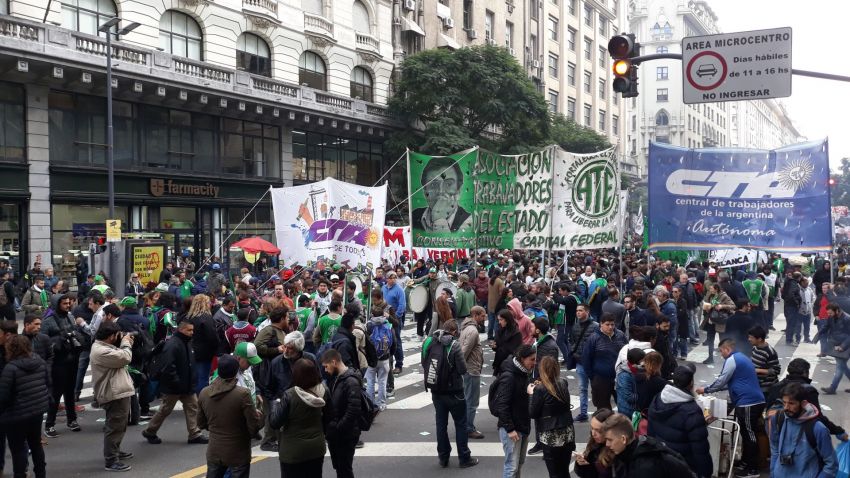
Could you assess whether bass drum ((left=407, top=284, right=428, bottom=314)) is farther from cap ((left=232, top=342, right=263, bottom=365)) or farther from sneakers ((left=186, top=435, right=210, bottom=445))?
cap ((left=232, top=342, right=263, bottom=365))

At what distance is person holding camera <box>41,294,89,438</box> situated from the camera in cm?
892

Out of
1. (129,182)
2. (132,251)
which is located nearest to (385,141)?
(129,182)

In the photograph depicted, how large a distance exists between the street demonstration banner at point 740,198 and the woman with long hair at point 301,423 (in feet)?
21.5

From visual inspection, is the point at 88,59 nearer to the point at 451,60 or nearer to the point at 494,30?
the point at 451,60

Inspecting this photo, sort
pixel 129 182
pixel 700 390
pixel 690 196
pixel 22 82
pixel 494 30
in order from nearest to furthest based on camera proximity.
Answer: pixel 700 390, pixel 690 196, pixel 22 82, pixel 129 182, pixel 494 30

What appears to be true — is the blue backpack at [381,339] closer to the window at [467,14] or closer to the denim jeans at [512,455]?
the denim jeans at [512,455]

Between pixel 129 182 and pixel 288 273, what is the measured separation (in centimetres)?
1079

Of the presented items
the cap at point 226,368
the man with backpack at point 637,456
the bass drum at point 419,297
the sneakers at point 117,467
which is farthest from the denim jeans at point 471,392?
the bass drum at point 419,297

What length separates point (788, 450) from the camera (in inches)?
229

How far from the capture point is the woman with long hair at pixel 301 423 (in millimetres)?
5766

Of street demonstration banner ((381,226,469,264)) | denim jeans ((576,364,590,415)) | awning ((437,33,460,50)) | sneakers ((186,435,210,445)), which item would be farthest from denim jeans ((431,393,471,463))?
awning ((437,33,460,50))

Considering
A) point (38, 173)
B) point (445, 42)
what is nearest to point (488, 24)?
point (445, 42)

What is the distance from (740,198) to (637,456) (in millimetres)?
7211

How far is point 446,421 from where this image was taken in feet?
25.0
